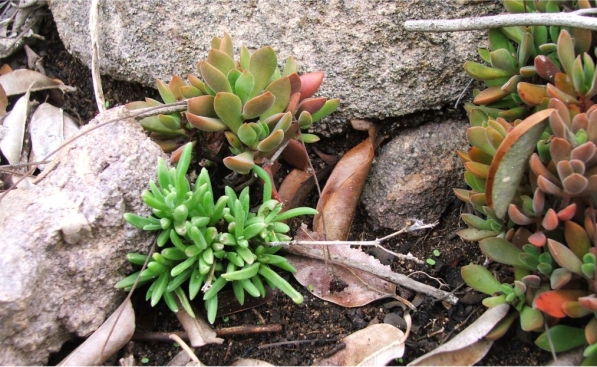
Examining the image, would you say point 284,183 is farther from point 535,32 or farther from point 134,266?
point 535,32

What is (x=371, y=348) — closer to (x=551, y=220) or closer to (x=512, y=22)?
(x=551, y=220)

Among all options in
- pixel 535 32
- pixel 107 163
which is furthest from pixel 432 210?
pixel 107 163

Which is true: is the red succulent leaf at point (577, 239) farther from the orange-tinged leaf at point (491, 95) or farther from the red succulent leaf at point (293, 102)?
the red succulent leaf at point (293, 102)

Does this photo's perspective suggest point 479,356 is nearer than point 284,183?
Yes

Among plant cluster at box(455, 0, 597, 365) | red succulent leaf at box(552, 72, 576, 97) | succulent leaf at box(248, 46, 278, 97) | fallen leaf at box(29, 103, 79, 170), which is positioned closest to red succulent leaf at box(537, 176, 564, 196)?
plant cluster at box(455, 0, 597, 365)

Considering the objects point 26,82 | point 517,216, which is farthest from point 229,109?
point 26,82

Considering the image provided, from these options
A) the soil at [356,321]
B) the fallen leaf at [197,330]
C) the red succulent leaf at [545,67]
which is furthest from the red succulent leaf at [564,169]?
the fallen leaf at [197,330]
